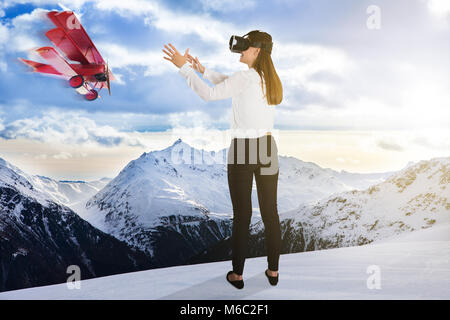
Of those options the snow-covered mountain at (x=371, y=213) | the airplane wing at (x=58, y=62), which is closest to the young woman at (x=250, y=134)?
the airplane wing at (x=58, y=62)

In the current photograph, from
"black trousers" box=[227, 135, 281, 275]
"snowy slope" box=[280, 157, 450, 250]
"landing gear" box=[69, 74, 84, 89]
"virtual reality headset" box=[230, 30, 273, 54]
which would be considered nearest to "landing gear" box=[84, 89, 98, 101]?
"landing gear" box=[69, 74, 84, 89]

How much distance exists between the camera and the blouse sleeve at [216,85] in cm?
351

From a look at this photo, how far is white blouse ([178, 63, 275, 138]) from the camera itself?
11.7ft

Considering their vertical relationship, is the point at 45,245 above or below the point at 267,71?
below

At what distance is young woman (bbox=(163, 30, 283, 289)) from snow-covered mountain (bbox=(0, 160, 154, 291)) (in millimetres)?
123991

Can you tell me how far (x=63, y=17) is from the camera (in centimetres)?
510

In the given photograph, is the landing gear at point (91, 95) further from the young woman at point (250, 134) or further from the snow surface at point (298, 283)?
the snow surface at point (298, 283)

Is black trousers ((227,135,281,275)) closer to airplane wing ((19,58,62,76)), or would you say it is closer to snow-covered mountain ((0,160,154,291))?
airplane wing ((19,58,62,76))

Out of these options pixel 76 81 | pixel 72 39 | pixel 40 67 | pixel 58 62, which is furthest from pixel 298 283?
pixel 40 67

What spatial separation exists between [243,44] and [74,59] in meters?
3.01

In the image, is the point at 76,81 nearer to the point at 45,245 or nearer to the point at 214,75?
the point at 214,75

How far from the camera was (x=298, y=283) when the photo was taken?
3.97 m

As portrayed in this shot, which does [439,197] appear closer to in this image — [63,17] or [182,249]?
[63,17]
